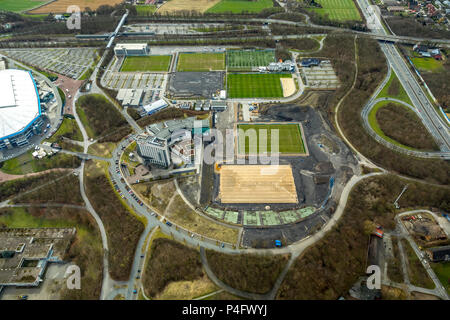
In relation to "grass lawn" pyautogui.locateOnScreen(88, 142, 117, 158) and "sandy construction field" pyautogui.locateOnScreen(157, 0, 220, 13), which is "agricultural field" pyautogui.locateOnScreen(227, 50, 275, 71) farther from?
"grass lawn" pyautogui.locateOnScreen(88, 142, 117, 158)

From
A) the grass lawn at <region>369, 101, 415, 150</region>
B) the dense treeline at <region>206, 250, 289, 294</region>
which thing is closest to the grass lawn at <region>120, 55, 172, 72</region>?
the grass lawn at <region>369, 101, 415, 150</region>

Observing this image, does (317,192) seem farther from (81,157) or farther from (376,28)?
(376,28)

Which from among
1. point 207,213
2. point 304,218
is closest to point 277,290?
point 304,218

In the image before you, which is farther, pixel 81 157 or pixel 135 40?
pixel 135 40

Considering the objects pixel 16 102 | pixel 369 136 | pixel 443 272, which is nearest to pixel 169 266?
pixel 443 272

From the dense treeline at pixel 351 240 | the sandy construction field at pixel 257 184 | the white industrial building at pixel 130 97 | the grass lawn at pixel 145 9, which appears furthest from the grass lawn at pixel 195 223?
the grass lawn at pixel 145 9
